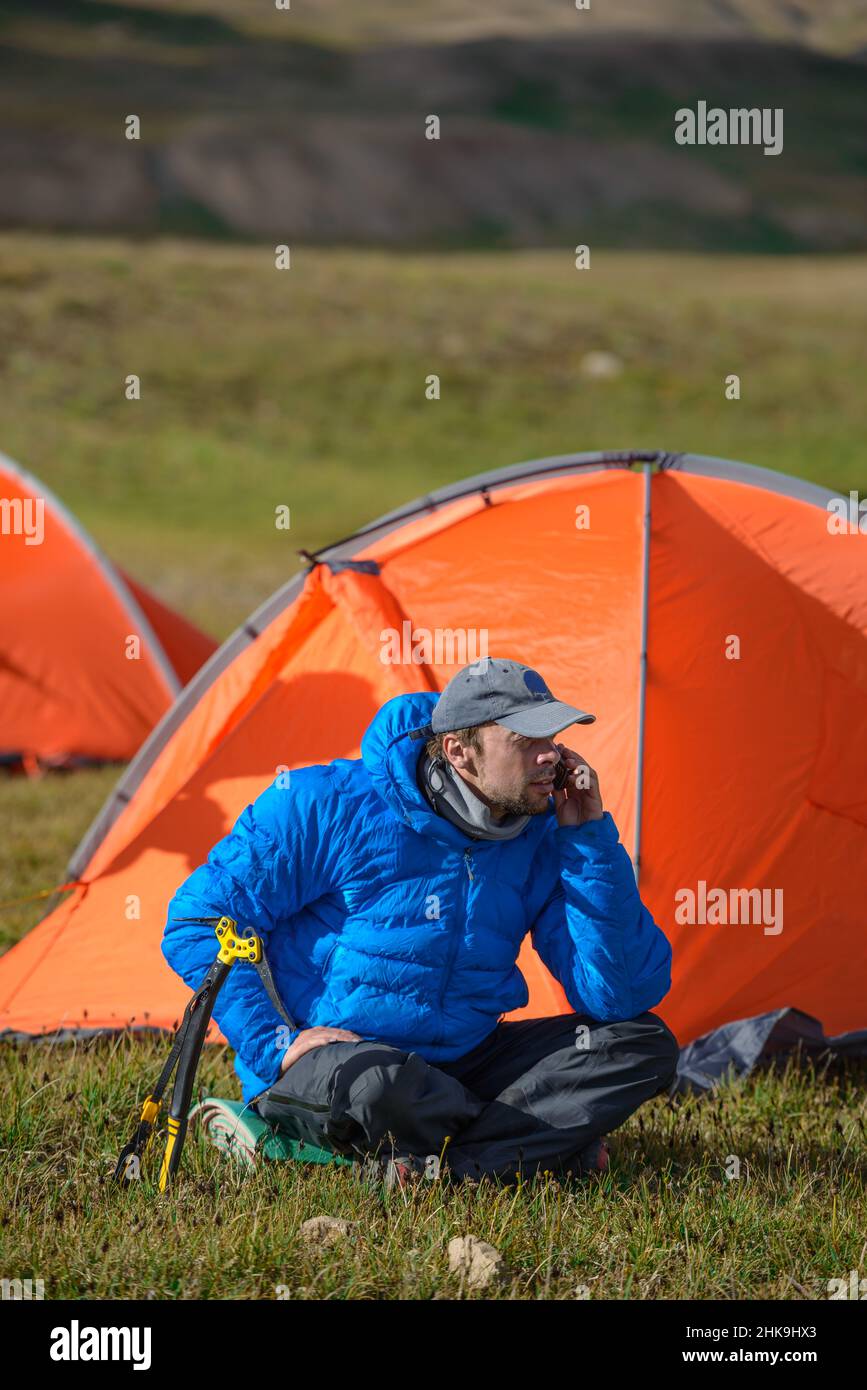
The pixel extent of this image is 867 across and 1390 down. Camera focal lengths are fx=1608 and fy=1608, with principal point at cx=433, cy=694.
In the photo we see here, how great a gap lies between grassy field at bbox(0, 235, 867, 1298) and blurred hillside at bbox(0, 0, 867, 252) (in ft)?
58.4

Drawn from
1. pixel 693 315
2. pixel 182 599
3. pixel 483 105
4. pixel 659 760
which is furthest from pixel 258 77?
pixel 659 760

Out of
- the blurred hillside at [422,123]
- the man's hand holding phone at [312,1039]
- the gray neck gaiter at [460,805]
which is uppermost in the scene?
the blurred hillside at [422,123]

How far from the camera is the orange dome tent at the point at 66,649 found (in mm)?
10781

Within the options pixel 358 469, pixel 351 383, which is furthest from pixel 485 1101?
pixel 351 383

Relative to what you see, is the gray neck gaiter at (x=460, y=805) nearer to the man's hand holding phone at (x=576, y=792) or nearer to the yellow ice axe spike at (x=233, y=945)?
the man's hand holding phone at (x=576, y=792)

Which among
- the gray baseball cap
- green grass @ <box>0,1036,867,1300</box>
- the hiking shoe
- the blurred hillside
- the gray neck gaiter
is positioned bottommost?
green grass @ <box>0,1036,867,1300</box>

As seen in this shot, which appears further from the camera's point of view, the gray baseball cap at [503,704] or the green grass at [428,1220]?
the gray baseball cap at [503,704]

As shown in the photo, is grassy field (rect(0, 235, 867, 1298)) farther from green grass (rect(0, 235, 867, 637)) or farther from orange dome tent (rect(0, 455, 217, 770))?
orange dome tent (rect(0, 455, 217, 770))

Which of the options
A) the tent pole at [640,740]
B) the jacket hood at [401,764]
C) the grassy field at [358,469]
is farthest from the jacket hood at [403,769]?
the tent pole at [640,740]

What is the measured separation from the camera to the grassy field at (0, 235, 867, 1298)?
159 inches

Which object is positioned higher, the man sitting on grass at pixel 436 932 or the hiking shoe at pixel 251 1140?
the man sitting on grass at pixel 436 932

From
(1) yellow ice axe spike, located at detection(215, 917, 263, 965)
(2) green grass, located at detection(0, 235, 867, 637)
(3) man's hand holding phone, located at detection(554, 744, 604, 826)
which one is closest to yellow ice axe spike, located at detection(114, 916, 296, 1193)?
(1) yellow ice axe spike, located at detection(215, 917, 263, 965)

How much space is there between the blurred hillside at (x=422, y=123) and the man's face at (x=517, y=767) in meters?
76.8

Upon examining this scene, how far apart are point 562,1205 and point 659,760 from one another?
6.29 feet
